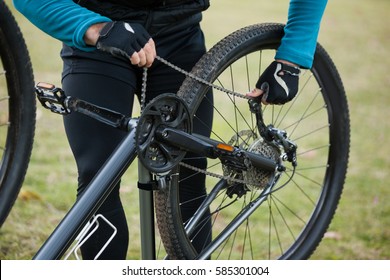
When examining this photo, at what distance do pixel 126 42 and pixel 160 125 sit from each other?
0.71ft

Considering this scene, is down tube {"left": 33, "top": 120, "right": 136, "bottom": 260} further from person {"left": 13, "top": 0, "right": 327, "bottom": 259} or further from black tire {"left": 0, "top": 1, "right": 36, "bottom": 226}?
black tire {"left": 0, "top": 1, "right": 36, "bottom": 226}

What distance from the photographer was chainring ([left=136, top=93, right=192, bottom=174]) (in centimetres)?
180

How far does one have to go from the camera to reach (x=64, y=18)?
1836 millimetres

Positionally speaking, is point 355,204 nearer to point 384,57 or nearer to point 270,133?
point 270,133

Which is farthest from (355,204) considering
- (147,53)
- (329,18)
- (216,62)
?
(329,18)

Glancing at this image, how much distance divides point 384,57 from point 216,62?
5097 mm

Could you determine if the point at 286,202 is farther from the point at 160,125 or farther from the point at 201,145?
the point at 160,125

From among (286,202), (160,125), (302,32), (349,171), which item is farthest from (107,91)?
(349,171)

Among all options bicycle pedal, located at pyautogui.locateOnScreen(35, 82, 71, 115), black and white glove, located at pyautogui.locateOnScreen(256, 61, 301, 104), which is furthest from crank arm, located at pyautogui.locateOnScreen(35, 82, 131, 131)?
black and white glove, located at pyautogui.locateOnScreen(256, 61, 301, 104)

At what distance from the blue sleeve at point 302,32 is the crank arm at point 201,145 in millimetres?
313

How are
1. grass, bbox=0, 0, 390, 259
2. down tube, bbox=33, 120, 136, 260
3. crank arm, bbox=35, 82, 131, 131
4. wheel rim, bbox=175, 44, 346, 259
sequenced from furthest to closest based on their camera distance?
grass, bbox=0, 0, 390, 259 → wheel rim, bbox=175, 44, 346, 259 → crank arm, bbox=35, 82, 131, 131 → down tube, bbox=33, 120, 136, 260

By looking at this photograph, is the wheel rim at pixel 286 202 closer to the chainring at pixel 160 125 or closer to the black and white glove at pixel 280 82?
the black and white glove at pixel 280 82

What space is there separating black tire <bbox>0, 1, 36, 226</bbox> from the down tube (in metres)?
0.56

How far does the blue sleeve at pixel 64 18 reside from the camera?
1.82 meters
